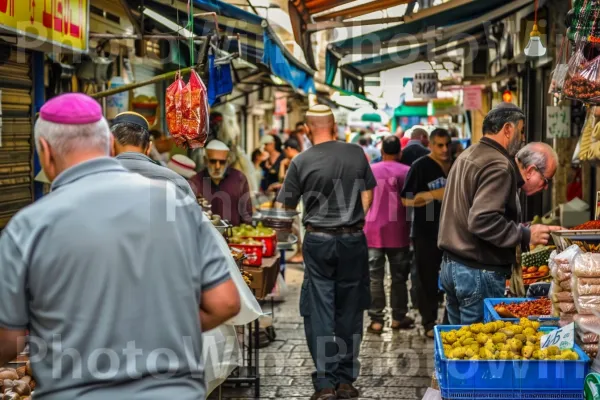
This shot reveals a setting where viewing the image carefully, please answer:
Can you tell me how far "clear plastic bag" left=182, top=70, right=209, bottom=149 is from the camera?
24.1 feet

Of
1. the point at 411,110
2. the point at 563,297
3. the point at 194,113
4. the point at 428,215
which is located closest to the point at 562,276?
the point at 563,297

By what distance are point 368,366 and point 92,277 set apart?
615 centimetres

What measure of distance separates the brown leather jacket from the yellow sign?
3353mm

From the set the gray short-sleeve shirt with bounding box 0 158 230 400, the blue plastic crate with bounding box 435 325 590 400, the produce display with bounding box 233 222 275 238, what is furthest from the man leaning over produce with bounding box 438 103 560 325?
the gray short-sleeve shirt with bounding box 0 158 230 400

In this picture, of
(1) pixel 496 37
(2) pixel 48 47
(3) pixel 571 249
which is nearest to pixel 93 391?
(3) pixel 571 249

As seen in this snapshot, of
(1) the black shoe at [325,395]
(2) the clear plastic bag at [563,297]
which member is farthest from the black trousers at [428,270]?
(2) the clear plastic bag at [563,297]

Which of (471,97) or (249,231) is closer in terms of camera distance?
(249,231)

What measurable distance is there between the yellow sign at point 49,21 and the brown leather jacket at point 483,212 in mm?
3353

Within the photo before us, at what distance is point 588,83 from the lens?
599cm

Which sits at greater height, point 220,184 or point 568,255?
point 220,184

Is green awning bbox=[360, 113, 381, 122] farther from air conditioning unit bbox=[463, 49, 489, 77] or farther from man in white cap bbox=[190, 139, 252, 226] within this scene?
man in white cap bbox=[190, 139, 252, 226]

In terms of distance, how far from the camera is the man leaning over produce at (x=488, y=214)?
6453mm

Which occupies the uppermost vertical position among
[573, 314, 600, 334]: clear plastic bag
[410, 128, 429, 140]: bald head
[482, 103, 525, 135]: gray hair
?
[410, 128, 429, 140]: bald head

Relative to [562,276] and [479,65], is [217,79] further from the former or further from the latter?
[479,65]
